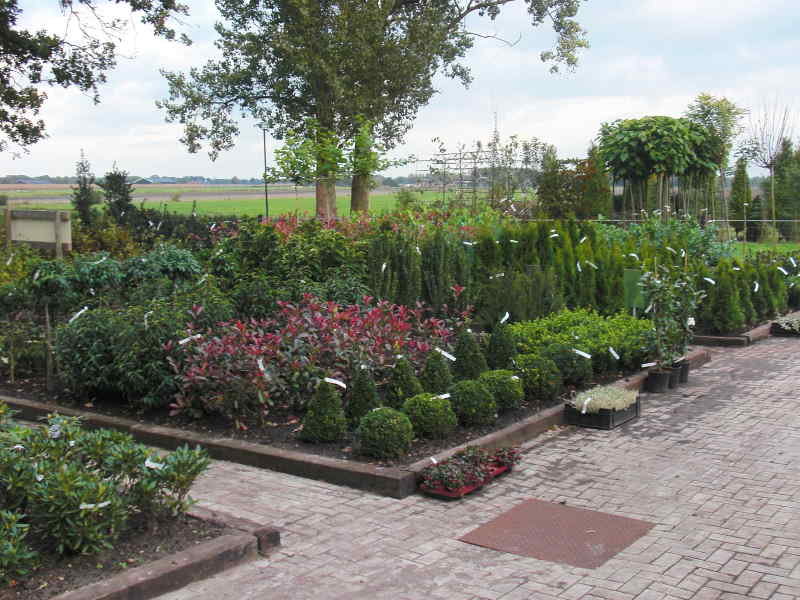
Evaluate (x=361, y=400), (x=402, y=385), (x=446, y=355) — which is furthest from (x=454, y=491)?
(x=446, y=355)

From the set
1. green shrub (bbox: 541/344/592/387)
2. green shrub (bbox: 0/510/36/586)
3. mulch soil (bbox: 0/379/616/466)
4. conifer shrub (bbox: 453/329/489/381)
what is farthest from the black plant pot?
green shrub (bbox: 0/510/36/586)

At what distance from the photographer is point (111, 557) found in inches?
158

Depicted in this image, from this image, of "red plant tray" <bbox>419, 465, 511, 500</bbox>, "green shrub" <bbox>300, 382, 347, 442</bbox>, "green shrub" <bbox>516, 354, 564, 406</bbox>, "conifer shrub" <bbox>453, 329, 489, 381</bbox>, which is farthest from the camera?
"conifer shrub" <bbox>453, 329, 489, 381</bbox>

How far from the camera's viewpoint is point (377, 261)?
10383 millimetres

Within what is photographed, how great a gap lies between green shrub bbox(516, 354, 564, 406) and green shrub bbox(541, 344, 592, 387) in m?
0.32

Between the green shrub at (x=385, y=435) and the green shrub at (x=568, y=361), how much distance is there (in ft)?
8.44

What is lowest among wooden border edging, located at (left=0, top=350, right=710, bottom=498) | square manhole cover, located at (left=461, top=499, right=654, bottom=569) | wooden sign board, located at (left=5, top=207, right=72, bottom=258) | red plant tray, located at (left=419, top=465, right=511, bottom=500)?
square manhole cover, located at (left=461, top=499, right=654, bottom=569)

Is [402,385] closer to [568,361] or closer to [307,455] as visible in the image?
[307,455]

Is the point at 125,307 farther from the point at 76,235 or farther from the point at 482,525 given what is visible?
the point at 76,235

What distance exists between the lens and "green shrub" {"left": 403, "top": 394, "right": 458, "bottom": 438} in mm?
6102

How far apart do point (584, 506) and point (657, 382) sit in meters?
3.83

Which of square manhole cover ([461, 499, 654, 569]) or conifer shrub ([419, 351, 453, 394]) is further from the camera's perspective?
conifer shrub ([419, 351, 453, 394])

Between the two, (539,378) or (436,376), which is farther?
(539,378)

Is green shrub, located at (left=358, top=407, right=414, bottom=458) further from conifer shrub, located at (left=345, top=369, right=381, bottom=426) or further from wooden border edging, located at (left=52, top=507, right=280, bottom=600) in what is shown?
wooden border edging, located at (left=52, top=507, right=280, bottom=600)
